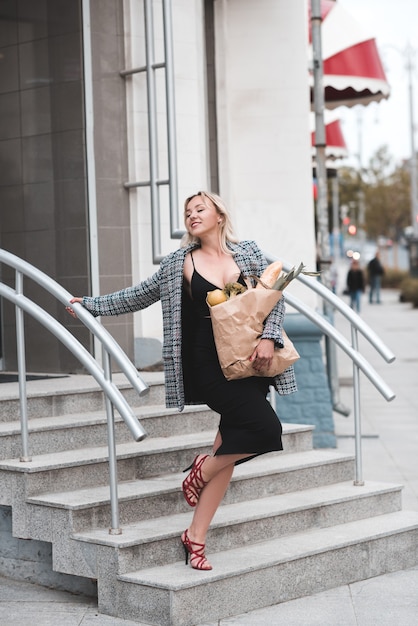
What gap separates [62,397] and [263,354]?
2.00 m

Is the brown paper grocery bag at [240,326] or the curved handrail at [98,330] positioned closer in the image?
the brown paper grocery bag at [240,326]

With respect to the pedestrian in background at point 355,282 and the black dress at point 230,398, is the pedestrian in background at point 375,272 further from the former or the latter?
the black dress at point 230,398

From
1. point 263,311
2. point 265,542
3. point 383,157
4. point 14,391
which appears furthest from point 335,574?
point 383,157

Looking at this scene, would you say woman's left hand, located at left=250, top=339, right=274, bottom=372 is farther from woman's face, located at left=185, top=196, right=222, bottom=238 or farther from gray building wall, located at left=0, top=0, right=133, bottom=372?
gray building wall, located at left=0, top=0, right=133, bottom=372

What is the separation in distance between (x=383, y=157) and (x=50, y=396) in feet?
271

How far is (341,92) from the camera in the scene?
1467cm

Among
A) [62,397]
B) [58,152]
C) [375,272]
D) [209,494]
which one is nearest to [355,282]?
[375,272]

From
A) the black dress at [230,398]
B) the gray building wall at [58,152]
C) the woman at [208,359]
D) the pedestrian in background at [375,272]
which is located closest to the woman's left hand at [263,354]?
the woman at [208,359]

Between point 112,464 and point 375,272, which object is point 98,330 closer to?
point 112,464

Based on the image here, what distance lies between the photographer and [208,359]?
5383mm

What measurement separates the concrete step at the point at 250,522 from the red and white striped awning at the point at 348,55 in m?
7.48

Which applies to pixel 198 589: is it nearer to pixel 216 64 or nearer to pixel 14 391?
pixel 14 391

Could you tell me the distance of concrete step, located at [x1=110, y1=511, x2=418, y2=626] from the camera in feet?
17.0

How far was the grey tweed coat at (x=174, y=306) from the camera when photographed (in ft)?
17.9
